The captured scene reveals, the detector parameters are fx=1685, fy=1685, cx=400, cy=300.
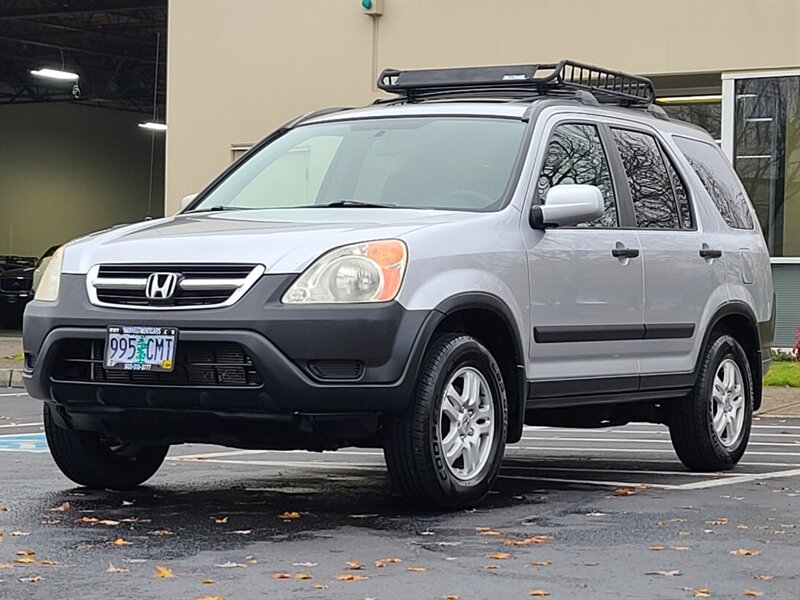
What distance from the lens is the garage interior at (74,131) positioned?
42.8 meters

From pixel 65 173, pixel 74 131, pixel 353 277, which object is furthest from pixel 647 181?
pixel 74 131

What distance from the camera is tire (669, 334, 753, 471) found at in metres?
8.80

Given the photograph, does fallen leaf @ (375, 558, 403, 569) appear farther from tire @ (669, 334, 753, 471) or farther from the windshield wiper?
tire @ (669, 334, 753, 471)

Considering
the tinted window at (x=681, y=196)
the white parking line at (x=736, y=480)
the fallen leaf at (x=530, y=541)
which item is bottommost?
the fallen leaf at (x=530, y=541)

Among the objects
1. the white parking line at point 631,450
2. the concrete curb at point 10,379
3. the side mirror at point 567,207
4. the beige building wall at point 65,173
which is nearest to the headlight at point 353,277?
the side mirror at point 567,207

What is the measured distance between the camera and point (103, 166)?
161ft

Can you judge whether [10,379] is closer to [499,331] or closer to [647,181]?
[647,181]

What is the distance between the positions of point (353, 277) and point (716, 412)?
3.14 m

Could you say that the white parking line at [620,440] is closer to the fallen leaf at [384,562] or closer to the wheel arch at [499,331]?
the wheel arch at [499,331]

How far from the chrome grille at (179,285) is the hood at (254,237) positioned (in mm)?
36

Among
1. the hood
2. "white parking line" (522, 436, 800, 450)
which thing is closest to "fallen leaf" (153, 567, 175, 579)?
the hood

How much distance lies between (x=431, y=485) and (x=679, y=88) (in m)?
13.7

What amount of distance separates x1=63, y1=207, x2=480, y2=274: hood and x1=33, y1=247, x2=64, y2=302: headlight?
0.08 metres

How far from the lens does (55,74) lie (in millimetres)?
41281
